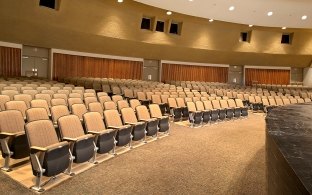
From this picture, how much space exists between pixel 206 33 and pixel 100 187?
15528 mm

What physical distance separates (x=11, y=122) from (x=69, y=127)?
75 centimetres

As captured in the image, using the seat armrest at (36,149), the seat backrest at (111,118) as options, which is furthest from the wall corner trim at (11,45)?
the seat armrest at (36,149)

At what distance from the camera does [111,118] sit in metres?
5.07

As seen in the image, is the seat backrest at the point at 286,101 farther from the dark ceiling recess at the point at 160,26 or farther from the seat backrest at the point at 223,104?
the dark ceiling recess at the point at 160,26

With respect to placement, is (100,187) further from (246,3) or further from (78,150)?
(246,3)

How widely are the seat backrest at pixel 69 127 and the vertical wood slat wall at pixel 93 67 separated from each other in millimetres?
10786

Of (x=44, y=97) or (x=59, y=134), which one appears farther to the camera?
(x=44, y=97)

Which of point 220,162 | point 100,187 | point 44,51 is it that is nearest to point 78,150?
point 100,187

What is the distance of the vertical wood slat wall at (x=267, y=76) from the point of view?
71.2 ft

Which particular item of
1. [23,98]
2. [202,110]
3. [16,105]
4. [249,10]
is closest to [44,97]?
[23,98]

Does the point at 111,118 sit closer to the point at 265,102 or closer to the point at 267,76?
the point at 265,102

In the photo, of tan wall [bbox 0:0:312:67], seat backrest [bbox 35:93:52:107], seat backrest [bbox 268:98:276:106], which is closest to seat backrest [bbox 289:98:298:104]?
seat backrest [bbox 268:98:276:106]

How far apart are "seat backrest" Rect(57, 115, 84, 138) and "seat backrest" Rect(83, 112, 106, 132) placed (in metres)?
0.21

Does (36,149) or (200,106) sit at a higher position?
(200,106)
